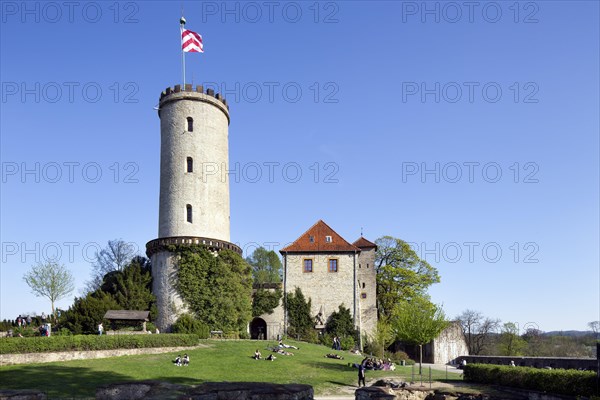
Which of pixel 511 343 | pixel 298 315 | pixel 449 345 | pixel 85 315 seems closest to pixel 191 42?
pixel 85 315

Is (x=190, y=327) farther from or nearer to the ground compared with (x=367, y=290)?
nearer to the ground

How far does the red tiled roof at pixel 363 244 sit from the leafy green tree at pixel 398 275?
15.8 ft

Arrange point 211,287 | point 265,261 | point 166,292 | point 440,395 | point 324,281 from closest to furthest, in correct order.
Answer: point 440,395, point 166,292, point 211,287, point 324,281, point 265,261

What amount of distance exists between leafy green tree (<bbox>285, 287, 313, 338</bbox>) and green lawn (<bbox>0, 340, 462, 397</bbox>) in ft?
49.1

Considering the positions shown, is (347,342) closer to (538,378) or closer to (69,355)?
(538,378)

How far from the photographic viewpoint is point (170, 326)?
1398 inches

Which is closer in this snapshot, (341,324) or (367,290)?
(341,324)

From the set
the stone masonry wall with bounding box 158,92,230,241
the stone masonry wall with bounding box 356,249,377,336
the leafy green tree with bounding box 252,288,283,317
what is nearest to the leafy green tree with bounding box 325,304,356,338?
the stone masonry wall with bounding box 356,249,377,336

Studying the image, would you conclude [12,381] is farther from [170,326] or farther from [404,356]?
[404,356]

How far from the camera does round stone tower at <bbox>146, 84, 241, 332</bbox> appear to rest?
36844 millimetres

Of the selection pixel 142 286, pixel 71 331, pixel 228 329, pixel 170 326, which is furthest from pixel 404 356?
pixel 71 331

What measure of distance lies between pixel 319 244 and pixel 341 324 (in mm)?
7878

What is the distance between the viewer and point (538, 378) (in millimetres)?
20250

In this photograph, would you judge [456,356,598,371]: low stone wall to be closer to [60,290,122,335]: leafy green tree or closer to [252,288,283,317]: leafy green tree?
[252,288,283,317]: leafy green tree
